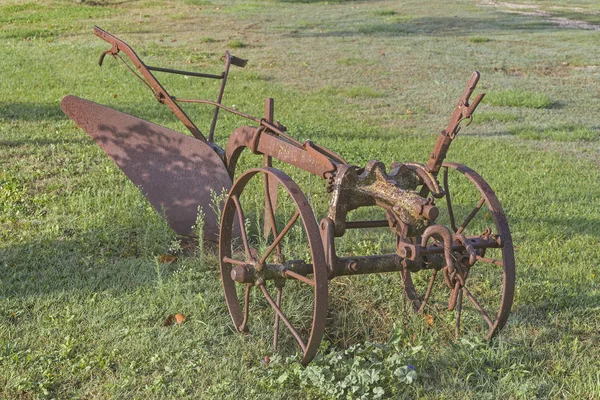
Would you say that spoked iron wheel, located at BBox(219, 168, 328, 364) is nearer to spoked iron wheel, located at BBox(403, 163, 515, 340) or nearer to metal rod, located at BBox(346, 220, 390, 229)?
metal rod, located at BBox(346, 220, 390, 229)

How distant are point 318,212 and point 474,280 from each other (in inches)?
62.3

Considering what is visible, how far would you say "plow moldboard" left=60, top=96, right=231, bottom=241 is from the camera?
4.61m

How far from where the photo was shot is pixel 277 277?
3301 mm

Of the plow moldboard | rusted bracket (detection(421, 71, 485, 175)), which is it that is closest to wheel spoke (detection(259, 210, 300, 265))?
rusted bracket (detection(421, 71, 485, 175))

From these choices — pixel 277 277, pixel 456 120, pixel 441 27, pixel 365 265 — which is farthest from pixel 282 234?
pixel 441 27

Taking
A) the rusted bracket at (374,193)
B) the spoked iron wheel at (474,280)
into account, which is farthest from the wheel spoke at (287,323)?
the spoked iron wheel at (474,280)

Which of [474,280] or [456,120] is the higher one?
[456,120]

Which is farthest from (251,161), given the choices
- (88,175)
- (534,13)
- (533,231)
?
(534,13)

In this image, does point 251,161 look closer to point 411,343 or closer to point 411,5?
point 411,343

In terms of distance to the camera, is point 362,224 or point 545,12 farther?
point 545,12

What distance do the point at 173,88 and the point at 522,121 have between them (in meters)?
5.08

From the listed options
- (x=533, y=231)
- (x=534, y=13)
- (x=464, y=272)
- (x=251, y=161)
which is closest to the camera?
(x=464, y=272)

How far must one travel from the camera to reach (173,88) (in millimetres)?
10859

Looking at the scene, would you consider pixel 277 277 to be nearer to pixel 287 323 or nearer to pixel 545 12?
pixel 287 323
